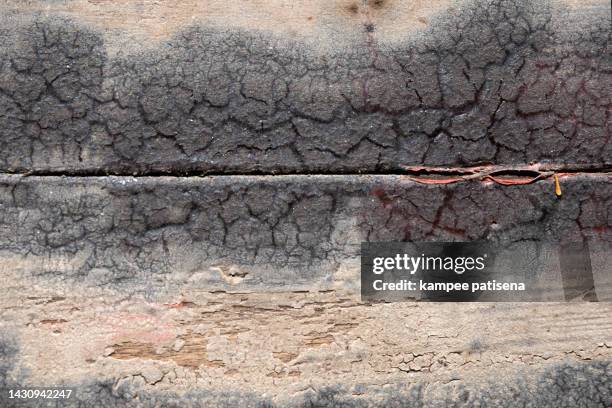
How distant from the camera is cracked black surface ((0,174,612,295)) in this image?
6.43 ft

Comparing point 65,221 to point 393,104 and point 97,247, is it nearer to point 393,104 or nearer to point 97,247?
point 97,247

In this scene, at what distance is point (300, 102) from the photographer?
1.99 metres

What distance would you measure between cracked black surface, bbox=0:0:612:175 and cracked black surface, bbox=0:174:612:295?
64 millimetres

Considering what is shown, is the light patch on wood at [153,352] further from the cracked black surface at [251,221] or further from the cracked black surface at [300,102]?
the cracked black surface at [300,102]

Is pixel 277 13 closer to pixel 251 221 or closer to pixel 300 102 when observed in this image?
pixel 300 102

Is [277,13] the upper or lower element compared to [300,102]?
upper

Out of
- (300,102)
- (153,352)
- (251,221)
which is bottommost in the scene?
(153,352)

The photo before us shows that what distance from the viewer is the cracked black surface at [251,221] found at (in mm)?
1959

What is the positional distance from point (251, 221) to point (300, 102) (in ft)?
1.33

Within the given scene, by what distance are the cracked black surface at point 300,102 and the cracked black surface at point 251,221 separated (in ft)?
0.21
